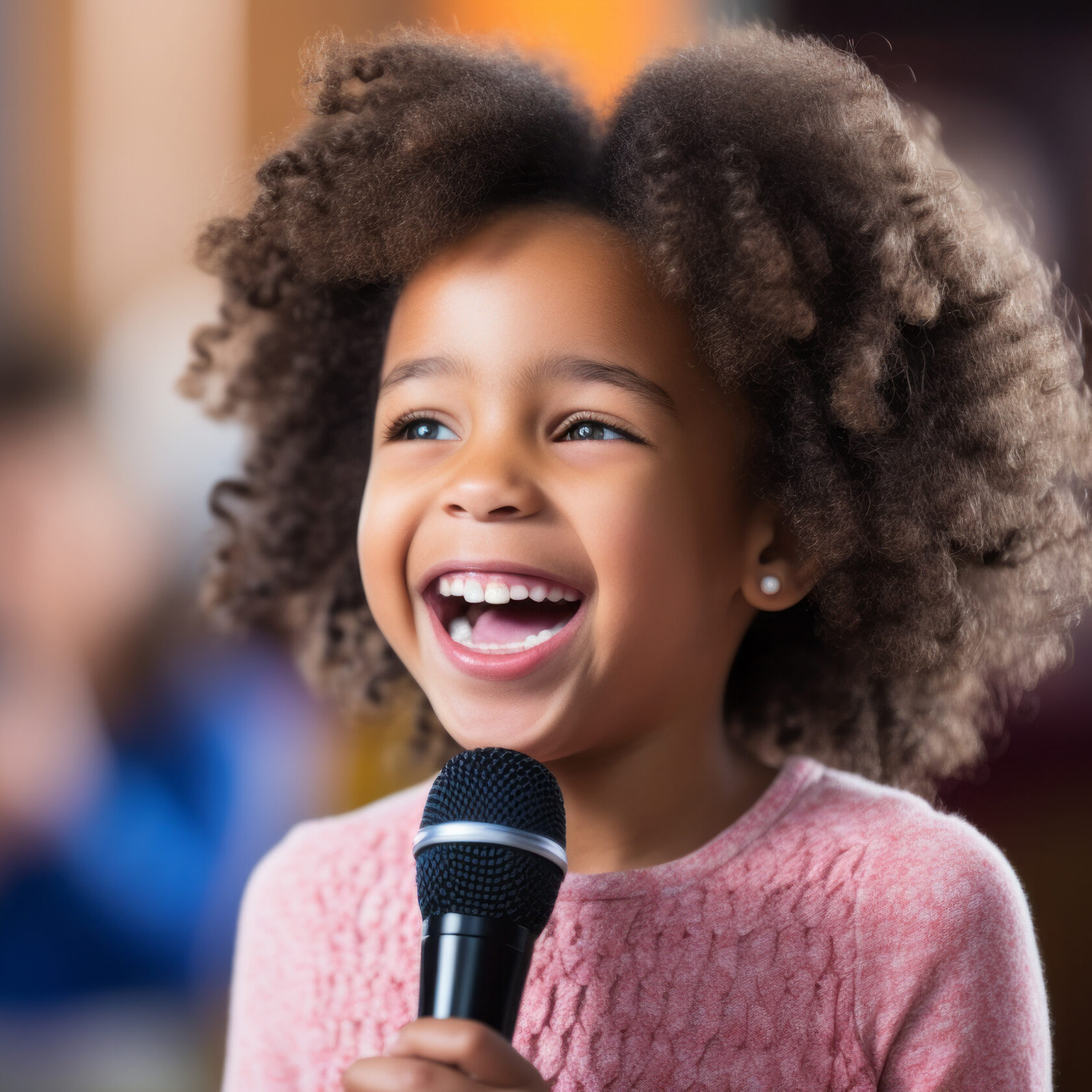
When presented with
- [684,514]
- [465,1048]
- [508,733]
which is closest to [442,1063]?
[465,1048]

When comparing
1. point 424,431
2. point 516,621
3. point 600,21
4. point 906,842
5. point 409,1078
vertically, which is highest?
point 600,21

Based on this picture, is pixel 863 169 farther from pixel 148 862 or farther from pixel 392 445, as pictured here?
pixel 148 862

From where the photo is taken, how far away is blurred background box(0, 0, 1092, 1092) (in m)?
1.74

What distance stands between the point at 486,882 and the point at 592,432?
0.26 metres

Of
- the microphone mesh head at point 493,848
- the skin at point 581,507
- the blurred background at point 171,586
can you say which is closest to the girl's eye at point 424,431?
the skin at point 581,507

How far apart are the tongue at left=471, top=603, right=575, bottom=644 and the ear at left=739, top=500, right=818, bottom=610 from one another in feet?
0.39

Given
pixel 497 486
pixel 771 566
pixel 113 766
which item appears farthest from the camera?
pixel 113 766

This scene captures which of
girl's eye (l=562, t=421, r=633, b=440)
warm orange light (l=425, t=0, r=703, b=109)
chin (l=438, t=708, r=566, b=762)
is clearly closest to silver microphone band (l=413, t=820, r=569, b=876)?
chin (l=438, t=708, r=566, b=762)

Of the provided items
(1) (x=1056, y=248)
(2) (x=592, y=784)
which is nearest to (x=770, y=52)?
(2) (x=592, y=784)

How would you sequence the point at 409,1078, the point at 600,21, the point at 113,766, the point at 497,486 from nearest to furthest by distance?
the point at 409,1078, the point at 497,486, the point at 113,766, the point at 600,21

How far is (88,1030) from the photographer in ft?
5.67

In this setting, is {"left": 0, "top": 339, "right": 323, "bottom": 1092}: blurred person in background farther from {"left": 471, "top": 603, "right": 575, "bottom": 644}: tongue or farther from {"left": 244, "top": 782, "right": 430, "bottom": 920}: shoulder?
{"left": 471, "top": 603, "right": 575, "bottom": 644}: tongue

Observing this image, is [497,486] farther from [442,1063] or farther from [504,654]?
[442,1063]

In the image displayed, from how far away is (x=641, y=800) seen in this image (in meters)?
0.77
